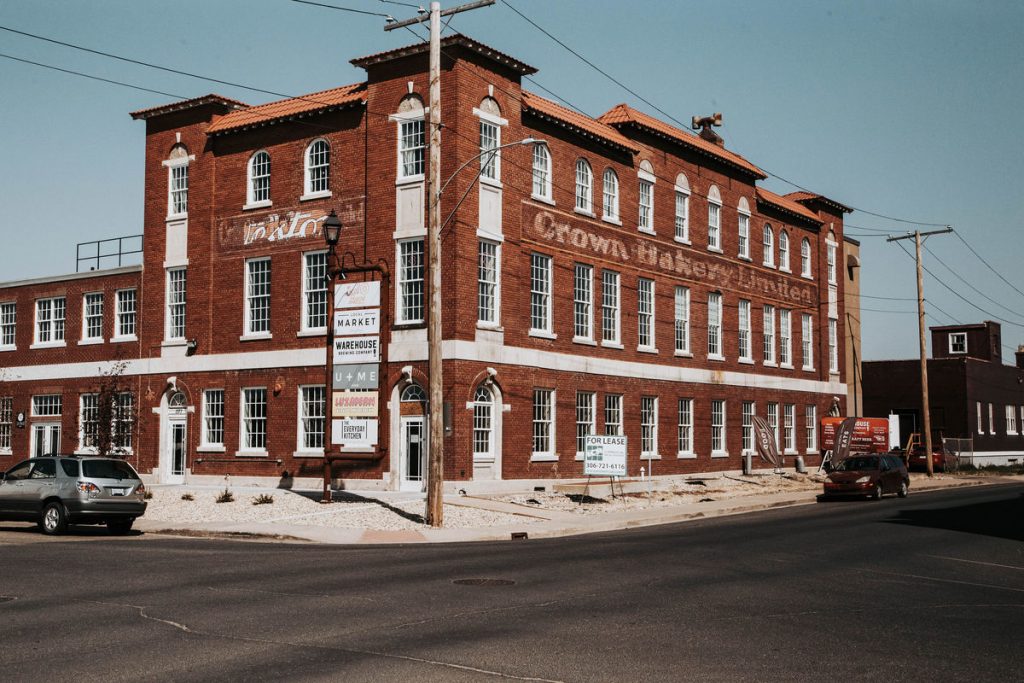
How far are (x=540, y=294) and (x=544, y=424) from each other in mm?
4404

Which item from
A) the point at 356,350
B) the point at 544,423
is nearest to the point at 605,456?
the point at 544,423

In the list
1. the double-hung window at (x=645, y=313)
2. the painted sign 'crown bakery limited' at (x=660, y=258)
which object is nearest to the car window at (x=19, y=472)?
the painted sign 'crown bakery limited' at (x=660, y=258)

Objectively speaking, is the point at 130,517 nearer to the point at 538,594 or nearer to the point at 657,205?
the point at 538,594

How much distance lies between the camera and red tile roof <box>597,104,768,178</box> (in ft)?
135

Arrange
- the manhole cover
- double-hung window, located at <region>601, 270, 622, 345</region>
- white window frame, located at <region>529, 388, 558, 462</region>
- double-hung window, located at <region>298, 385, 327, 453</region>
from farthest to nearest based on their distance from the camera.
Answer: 1. double-hung window, located at <region>601, 270, 622, 345</region>
2. white window frame, located at <region>529, 388, 558, 462</region>
3. double-hung window, located at <region>298, 385, 327, 453</region>
4. the manhole cover

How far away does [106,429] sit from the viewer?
36562 millimetres

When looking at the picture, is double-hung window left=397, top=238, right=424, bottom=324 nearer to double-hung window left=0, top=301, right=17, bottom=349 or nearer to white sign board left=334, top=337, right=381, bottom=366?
white sign board left=334, top=337, right=381, bottom=366

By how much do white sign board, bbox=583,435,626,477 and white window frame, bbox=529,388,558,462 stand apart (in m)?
4.99

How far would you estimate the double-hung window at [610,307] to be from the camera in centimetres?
3900

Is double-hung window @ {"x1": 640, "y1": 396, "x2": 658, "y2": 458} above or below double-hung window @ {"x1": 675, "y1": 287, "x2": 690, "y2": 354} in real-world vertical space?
below

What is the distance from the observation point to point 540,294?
118ft

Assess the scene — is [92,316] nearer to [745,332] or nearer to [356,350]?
[356,350]

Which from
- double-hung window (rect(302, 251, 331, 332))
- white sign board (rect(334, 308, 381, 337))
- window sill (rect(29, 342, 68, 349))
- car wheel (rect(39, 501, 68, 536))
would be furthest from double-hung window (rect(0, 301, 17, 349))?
car wheel (rect(39, 501, 68, 536))

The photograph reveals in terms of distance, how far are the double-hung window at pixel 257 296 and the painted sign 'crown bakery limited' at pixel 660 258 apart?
9.41m
